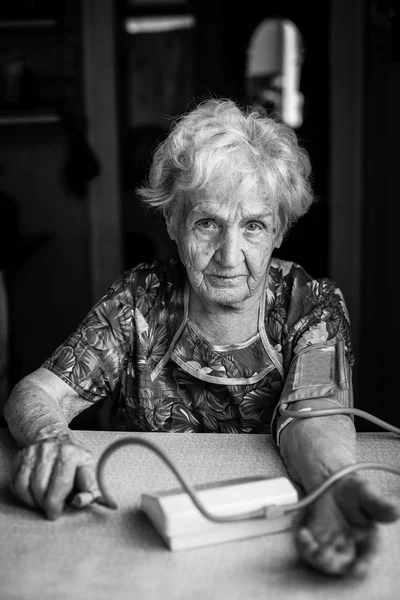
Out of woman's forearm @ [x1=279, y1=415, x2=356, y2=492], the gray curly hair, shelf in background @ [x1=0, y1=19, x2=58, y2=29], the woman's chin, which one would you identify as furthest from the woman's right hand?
shelf in background @ [x1=0, y1=19, x2=58, y2=29]

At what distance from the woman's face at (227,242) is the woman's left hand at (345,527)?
559 millimetres

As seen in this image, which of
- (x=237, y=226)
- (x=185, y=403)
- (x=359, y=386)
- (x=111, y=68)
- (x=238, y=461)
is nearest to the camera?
(x=238, y=461)

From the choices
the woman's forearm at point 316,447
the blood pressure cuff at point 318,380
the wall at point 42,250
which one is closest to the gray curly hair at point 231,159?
the blood pressure cuff at point 318,380

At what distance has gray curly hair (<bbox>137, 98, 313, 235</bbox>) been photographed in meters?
1.37

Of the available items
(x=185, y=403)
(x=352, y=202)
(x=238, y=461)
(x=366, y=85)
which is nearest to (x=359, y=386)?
(x=352, y=202)

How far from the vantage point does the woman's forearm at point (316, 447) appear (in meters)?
1.03

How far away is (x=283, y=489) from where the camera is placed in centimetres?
94

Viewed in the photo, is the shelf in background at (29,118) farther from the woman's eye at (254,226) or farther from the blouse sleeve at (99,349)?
the woman's eye at (254,226)

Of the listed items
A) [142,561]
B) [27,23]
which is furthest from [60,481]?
[27,23]

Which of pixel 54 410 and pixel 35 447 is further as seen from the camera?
pixel 54 410

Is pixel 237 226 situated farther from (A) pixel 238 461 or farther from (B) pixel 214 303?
(A) pixel 238 461

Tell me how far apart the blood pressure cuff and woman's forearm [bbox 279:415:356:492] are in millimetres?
34

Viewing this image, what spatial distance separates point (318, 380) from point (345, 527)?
16.5 inches

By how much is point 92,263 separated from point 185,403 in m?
2.69
